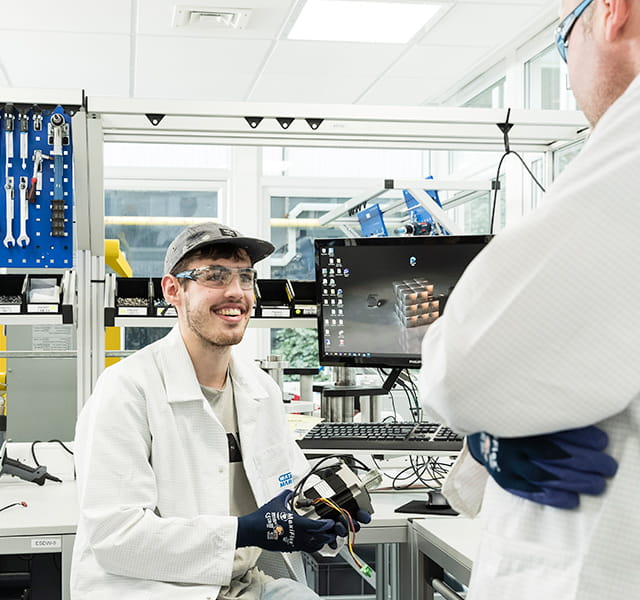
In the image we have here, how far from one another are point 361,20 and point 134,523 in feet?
10.2

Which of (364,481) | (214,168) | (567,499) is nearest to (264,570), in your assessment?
(364,481)

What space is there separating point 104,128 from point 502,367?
1.73 metres

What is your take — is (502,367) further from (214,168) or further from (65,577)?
(214,168)

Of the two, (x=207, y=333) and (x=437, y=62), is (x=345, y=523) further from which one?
(x=437, y=62)

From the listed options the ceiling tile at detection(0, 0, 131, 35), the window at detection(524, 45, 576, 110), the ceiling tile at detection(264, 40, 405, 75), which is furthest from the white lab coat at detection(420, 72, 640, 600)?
the ceiling tile at detection(264, 40, 405, 75)

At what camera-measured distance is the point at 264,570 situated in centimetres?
177

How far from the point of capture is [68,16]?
380cm

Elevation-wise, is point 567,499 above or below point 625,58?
below

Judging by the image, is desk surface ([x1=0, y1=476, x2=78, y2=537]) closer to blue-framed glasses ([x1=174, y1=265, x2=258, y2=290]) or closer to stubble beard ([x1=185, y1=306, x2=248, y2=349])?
stubble beard ([x1=185, y1=306, x2=248, y2=349])

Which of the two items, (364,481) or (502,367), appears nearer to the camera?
(502,367)

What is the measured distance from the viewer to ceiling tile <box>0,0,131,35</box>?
3.66 meters

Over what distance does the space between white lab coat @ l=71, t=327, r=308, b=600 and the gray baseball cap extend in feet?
0.59

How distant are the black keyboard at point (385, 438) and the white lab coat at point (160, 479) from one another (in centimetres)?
18

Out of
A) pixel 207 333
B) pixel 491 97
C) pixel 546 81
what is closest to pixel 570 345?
pixel 207 333
